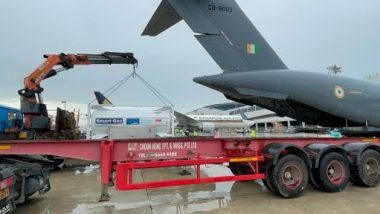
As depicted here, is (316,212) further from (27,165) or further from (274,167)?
(27,165)

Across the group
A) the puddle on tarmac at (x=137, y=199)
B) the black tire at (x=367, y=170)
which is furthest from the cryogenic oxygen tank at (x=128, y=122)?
the black tire at (x=367, y=170)

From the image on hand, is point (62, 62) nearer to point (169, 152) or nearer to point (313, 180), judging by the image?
point (169, 152)

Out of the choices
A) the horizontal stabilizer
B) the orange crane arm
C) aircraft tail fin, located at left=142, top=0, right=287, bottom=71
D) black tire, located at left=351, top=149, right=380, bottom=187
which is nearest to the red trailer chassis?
black tire, located at left=351, top=149, right=380, bottom=187

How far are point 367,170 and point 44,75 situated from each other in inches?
453

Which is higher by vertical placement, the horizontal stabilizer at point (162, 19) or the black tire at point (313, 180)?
the horizontal stabilizer at point (162, 19)

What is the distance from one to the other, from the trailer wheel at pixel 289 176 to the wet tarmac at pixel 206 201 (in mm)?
190

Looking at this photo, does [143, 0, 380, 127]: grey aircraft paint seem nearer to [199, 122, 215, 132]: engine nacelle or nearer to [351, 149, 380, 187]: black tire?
[351, 149, 380, 187]: black tire

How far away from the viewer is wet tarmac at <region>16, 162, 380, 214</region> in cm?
621

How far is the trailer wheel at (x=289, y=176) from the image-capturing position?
682cm

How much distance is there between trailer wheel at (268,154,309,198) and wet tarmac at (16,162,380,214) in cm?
19

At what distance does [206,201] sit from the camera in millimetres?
6895

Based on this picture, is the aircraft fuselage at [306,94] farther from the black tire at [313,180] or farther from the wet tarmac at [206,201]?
the wet tarmac at [206,201]

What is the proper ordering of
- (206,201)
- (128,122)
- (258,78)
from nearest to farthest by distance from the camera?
(206,201) → (258,78) → (128,122)

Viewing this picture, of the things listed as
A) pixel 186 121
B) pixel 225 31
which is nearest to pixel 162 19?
pixel 225 31
